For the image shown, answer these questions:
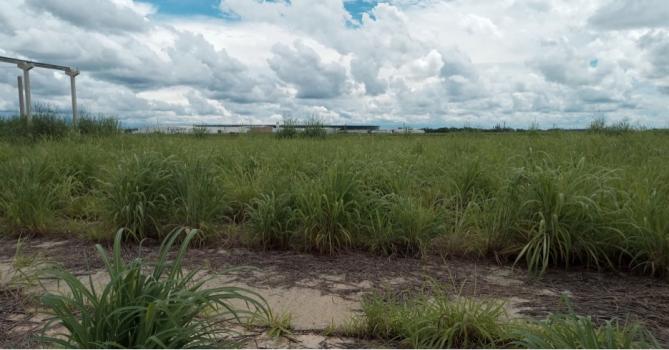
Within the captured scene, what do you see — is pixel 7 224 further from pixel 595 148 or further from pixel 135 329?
pixel 595 148

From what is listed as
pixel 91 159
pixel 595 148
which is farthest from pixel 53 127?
pixel 595 148

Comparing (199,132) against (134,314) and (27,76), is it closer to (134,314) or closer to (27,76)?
(27,76)

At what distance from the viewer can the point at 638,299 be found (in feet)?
8.66

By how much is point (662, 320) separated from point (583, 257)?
878mm

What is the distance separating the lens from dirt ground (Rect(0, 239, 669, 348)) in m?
2.32

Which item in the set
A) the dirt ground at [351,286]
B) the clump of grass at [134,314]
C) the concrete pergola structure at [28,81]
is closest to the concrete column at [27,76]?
the concrete pergola structure at [28,81]

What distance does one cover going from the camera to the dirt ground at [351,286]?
7.61 ft

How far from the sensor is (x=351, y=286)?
2842 mm

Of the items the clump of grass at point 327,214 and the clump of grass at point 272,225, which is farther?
the clump of grass at point 272,225

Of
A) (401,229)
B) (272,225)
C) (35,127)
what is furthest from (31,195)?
(35,127)

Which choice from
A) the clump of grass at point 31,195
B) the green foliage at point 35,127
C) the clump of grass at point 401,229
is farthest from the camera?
the green foliage at point 35,127

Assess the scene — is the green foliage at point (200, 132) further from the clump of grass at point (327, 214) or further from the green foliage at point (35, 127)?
the clump of grass at point (327, 214)

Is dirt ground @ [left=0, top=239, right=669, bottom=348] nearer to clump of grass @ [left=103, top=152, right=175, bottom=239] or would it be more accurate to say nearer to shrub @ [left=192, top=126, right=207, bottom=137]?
clump of grass @ [left=103, top=152, right=175, bottom=239]

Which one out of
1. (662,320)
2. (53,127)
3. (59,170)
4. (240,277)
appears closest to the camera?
(662,320)
